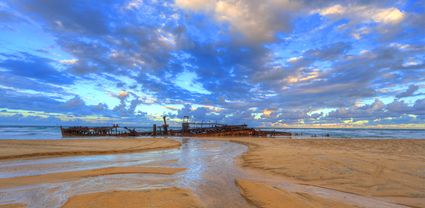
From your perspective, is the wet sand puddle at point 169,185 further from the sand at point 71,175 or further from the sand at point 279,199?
the sand at point 71,175

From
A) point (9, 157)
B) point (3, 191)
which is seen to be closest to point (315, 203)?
point (3, 191)

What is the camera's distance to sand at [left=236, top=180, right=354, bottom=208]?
18.1ft

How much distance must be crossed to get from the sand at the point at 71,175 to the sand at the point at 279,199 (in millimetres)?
3657

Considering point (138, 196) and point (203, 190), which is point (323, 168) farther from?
point (138, 196)

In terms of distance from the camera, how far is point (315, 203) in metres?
5.65

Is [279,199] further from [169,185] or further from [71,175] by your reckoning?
[71,175]

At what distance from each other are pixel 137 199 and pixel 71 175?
4.34m

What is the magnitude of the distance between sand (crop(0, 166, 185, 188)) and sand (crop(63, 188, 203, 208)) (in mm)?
2792

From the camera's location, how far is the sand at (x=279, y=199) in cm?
550

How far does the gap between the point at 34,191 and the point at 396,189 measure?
9.37 m

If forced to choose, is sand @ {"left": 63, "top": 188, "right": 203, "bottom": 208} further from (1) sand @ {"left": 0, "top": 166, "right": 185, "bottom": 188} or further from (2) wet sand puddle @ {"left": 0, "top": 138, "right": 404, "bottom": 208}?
(1) sand @ {"left": 0, "top": 166, "right": 185, "bottom": 188}

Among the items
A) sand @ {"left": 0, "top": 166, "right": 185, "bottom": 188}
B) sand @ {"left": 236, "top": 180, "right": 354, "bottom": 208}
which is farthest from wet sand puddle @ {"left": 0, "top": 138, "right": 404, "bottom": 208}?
sand @ {"left": 0, "top": 166, "right": 185, "bottom": 188}

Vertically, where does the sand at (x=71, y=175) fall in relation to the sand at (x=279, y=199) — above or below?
above

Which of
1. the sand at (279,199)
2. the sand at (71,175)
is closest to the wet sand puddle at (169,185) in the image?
the sand at (279,199)
